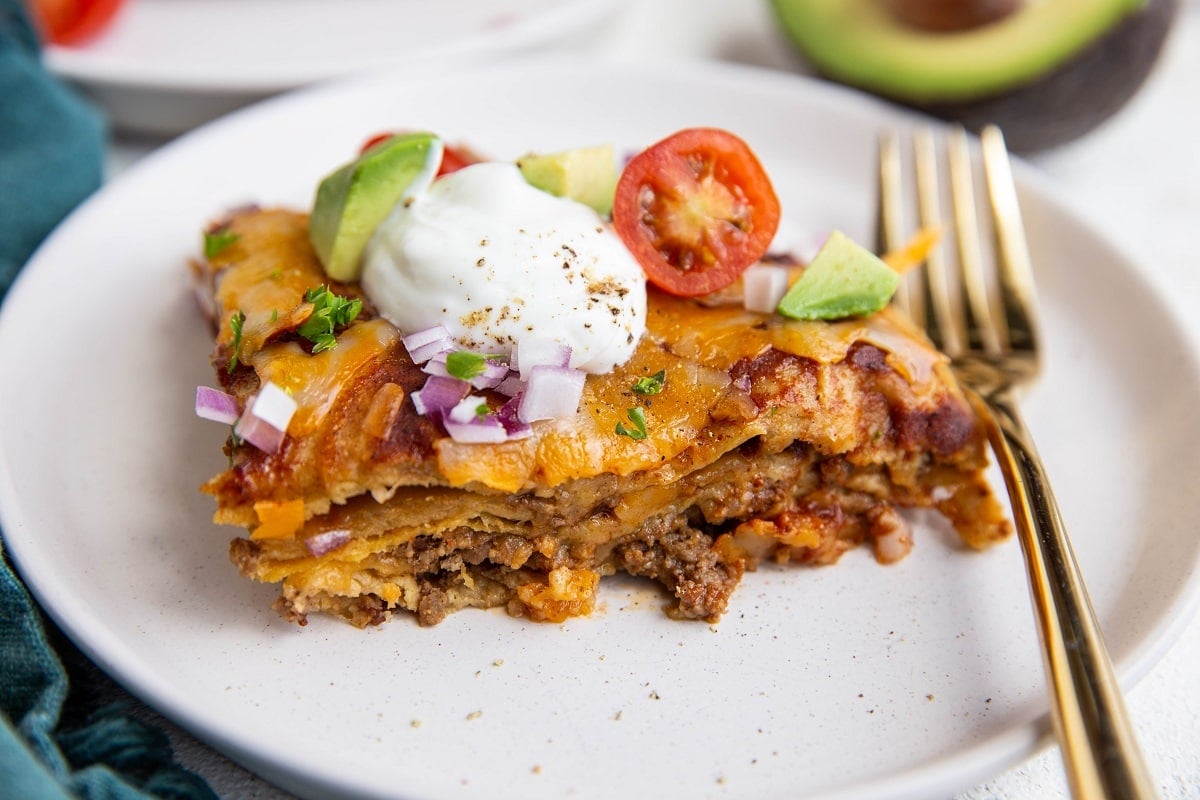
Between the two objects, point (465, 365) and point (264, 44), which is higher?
point (465, 365)

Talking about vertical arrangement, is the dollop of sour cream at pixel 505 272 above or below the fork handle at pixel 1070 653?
above

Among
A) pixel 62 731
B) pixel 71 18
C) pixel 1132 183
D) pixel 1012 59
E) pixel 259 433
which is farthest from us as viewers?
pixel 1132 183

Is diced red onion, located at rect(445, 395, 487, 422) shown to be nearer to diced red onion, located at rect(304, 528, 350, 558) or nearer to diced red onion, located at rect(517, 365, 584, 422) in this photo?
diced red onion, located at rect(517, 365, 584, 422)

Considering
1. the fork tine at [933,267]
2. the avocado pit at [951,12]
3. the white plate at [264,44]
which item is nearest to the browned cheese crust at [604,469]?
the fork tine at [933,267]

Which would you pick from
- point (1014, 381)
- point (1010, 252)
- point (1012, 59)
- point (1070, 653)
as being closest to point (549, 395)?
point (1070, 653)

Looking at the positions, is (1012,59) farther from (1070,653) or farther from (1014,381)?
(1070,653)

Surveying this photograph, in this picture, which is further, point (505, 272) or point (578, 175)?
point (578, 175)

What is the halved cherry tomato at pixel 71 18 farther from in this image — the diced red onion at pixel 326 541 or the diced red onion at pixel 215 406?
the diced red onion at pixel 326 541
